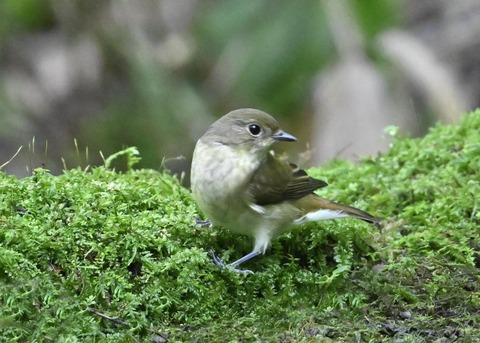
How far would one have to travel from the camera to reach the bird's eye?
186 inches

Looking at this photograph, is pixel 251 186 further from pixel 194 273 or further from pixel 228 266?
pixel 194 273

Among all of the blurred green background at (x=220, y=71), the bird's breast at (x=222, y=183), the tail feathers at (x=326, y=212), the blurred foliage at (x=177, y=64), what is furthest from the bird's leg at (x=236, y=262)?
the blurred foliage at (x=177, y=64)

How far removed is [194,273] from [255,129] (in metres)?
0.97

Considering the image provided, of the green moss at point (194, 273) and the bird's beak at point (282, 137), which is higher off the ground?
the bird's beak at point (282, 137)

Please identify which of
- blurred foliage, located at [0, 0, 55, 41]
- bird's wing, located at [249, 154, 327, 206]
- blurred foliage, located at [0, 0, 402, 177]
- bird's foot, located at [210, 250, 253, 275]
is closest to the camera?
bird's foot, located at [210, 250, 253, 275]

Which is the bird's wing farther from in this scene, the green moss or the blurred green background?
the blurred green background

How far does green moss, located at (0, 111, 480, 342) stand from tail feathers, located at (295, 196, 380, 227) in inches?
3.7

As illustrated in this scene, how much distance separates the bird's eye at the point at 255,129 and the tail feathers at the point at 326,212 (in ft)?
1.54

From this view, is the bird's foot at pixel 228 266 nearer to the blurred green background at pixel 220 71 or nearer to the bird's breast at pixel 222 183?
the bird's breast at pixel 222 183

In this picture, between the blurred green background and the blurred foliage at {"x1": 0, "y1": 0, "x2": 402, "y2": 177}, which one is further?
the blurred foliage at {"x1": 0, "y1": 0, "x2": 402, "y2": 177}

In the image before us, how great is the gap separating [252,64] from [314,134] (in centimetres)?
118

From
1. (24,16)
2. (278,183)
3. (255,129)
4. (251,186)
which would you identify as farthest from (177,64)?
(251,186)

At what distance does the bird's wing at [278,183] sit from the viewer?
451 cm

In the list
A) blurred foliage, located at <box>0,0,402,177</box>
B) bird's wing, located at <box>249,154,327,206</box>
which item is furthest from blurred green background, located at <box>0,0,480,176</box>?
bird's wing, located at <box>249,154,327,206</box>
